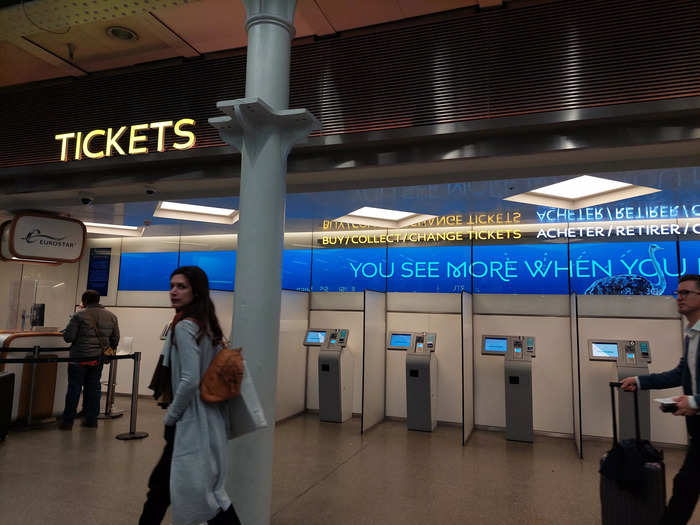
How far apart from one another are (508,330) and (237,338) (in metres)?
4.69

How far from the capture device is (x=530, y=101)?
3676mm

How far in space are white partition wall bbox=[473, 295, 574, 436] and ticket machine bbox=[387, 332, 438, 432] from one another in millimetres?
668

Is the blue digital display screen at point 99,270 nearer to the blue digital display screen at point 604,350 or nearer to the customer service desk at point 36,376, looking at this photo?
the customer service desk at point 36,376

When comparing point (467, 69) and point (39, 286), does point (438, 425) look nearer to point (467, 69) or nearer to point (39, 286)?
point (467, 69)

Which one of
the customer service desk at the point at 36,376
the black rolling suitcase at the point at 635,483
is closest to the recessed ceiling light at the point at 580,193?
the black rolling suitcase at the point at 635,483

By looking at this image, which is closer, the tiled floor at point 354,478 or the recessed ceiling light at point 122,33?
the tiled floor at point 354,478

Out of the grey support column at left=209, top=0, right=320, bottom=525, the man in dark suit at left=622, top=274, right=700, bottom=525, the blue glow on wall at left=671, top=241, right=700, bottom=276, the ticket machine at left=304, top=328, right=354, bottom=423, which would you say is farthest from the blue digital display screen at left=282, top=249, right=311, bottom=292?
the man in dark suit at left=622, top=274, right=700, bottom=525

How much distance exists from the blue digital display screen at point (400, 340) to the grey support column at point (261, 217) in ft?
13.1

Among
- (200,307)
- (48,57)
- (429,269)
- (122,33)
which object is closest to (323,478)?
(200,307)

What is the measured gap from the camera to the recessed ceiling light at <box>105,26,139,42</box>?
4461 millimetres

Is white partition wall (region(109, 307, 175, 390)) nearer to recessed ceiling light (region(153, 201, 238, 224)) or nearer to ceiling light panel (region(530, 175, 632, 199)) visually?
recessed ceiling light (region(153, 201, 238, 224))

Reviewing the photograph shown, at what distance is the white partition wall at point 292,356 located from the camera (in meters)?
6.59

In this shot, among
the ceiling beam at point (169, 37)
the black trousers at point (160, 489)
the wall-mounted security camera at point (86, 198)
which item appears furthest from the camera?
the wall-mounted security camera at point (86, 198)

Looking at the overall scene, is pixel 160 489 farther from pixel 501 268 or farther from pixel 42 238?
pixel 501 268
